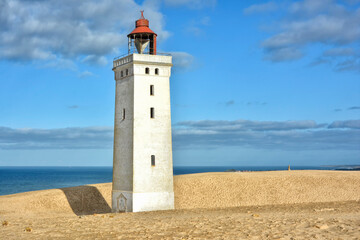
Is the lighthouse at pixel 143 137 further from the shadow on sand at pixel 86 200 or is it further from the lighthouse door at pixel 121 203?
the shadow on sand at pixel 86 200

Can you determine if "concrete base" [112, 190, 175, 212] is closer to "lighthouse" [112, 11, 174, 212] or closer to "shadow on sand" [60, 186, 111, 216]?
"lighthouse" [112, 11, 174, 212]

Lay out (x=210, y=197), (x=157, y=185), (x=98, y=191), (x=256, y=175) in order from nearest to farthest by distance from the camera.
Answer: (x=157, y=185) → (x=210, y=197) → (x=98, y=191) → (x=256, y=175)

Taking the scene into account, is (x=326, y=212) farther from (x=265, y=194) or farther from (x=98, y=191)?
(x=98, y=191)

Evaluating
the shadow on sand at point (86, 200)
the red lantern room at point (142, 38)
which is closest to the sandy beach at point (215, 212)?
the shadow on sand at point (86, 200)

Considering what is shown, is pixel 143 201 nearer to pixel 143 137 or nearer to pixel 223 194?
pixel 143 137

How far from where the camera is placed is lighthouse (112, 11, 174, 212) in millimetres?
25875

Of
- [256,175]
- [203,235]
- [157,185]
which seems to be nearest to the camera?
[203,235]

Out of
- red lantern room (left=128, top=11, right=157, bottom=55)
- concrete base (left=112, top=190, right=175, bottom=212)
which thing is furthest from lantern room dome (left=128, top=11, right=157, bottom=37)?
concrete base (left=112, top=190, right=175, bottom=212)

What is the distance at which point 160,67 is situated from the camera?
27.0 metres

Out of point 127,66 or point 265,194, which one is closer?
point 127,66

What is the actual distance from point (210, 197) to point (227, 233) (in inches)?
736

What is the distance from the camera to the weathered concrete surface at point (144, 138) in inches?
1018

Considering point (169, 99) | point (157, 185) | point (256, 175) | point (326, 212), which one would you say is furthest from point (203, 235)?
point (256, 175)

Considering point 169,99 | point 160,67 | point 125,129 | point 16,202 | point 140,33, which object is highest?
point 140,33
